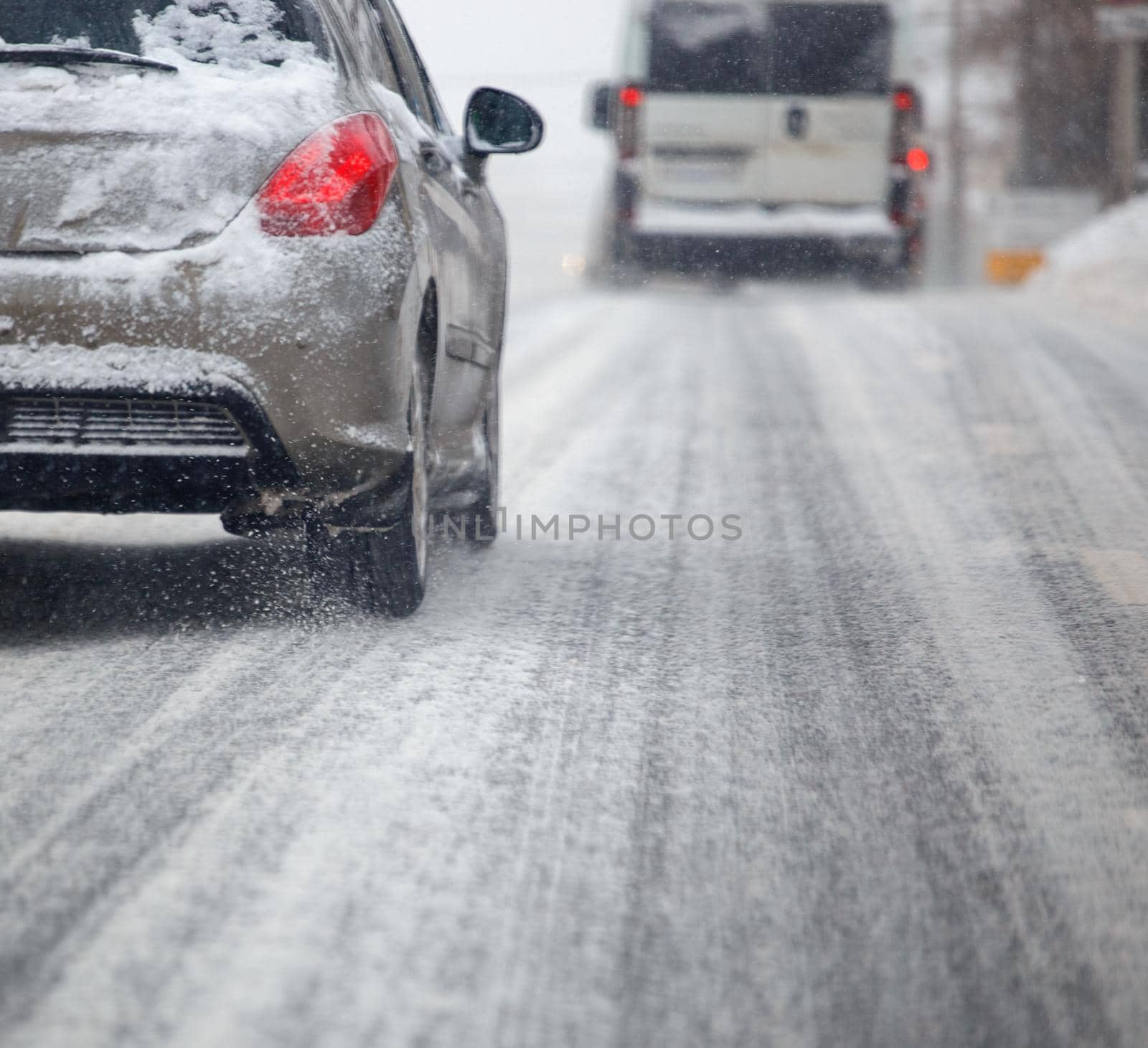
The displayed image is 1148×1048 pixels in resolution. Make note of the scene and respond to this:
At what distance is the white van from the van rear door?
0.01 m

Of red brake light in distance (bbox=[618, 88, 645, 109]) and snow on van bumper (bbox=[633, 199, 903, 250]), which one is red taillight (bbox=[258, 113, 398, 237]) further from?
red brake light in distance (bbox=[618, 88, 645, 109])

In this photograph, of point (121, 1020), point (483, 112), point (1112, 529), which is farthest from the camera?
point (1112, 529)

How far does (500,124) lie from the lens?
4988mm

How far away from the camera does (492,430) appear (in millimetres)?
5539

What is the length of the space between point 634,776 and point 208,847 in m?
0.84

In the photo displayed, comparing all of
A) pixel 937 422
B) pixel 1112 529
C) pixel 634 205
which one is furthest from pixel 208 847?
pixel 634 205

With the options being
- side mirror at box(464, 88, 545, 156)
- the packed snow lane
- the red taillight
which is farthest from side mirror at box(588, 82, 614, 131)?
the red taillight

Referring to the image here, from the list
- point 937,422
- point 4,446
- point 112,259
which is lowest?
point 937,422

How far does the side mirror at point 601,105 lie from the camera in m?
15.0

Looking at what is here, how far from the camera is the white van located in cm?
1450

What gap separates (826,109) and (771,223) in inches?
49.3

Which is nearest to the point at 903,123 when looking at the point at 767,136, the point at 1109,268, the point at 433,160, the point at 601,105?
the point at 767,136

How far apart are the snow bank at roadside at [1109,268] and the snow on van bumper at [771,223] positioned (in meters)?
1.88

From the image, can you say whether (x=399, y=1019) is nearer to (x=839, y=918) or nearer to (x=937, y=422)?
(x=839, y=918)
